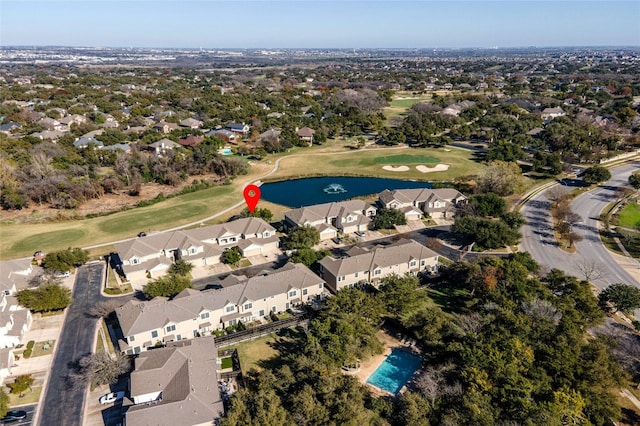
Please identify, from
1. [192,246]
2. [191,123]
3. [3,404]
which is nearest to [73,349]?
[3,404]

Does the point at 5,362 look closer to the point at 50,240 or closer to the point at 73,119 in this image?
the point at 50,240

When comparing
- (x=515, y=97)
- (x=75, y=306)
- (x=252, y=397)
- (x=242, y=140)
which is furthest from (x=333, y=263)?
(x=515, y=97)

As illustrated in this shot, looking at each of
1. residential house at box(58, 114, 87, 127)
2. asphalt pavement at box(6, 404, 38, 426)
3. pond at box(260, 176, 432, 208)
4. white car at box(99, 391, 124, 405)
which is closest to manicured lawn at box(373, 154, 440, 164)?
pond at box(260, 176, 432, 208)

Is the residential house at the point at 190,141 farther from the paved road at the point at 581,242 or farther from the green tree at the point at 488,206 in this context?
the paved road at the point at 581,242

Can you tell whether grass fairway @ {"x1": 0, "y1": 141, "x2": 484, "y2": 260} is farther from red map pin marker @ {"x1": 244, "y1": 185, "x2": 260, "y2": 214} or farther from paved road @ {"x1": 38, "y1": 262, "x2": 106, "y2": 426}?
paved road @ {"x1": 38, "y1": 262, "x2": 106, "y2": 426}

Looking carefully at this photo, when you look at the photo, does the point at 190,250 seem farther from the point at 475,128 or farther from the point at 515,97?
the point at 515,97
